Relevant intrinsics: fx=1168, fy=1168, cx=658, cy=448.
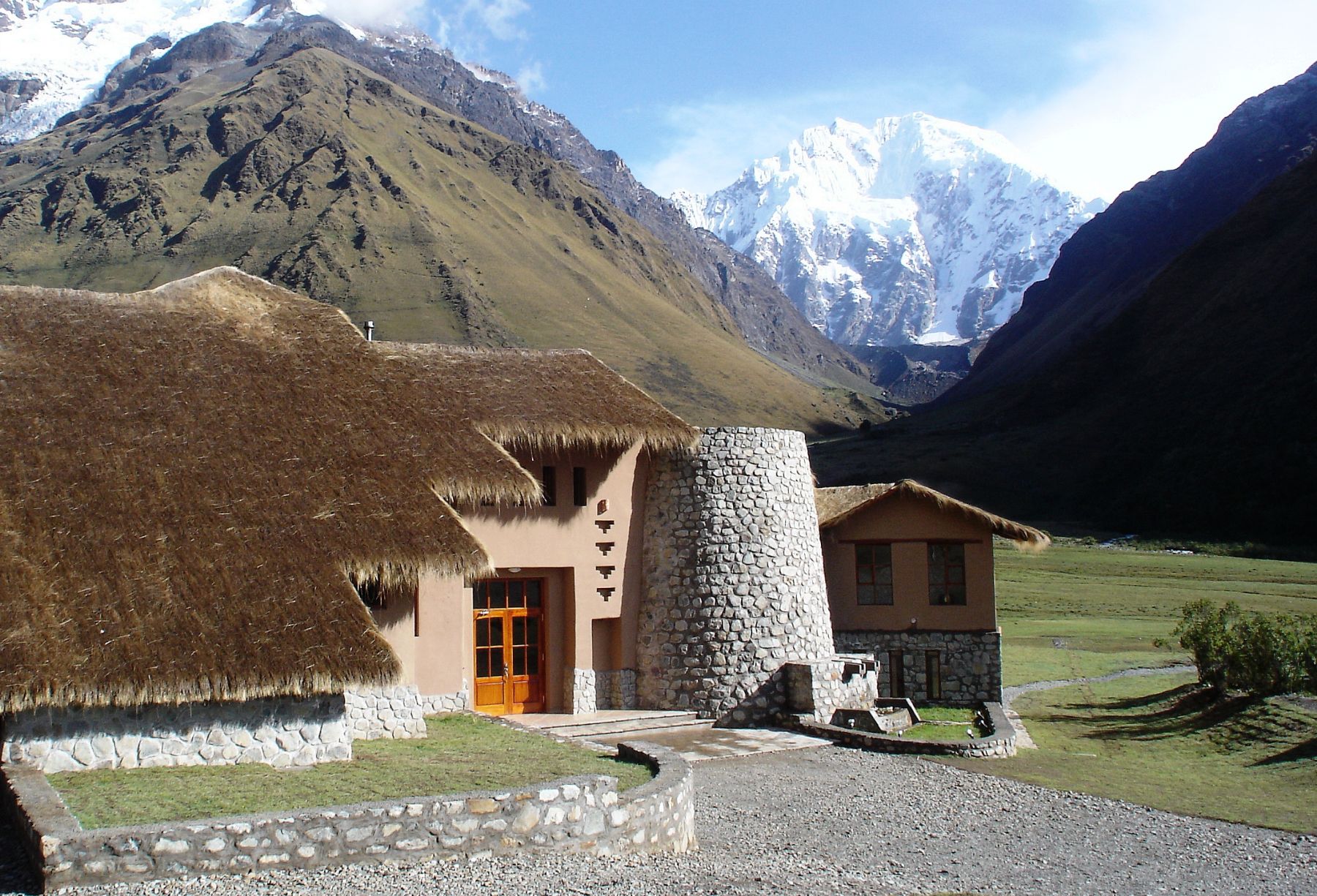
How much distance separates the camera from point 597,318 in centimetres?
12131

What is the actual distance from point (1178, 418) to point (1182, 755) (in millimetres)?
68307

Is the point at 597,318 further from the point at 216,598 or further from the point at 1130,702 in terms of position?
the point at 216,598

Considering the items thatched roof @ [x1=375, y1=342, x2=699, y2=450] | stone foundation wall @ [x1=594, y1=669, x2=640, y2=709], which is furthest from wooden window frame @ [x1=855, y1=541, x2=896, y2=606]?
stone foundation wall @ [x1=594, y1=669, x2=640, y2=709]

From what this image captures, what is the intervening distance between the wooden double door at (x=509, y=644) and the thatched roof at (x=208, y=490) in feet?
11.2

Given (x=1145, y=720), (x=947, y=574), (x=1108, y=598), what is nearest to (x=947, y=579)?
(x=947, y=574)

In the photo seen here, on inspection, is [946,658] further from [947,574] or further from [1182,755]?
[1182,755]

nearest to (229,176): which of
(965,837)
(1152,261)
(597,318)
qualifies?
(597,318)

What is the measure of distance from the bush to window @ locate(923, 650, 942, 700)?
200 inches

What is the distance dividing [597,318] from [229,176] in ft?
148

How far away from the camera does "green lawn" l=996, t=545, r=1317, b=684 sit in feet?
107

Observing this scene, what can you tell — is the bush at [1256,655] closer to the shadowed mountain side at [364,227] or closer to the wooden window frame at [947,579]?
the wooden window frame at [947,579]

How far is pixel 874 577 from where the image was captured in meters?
25.2

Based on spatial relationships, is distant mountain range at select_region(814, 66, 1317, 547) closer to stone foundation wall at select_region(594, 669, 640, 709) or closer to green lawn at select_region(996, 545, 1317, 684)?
green lawn at select_region(996, 545, 1317, 684)

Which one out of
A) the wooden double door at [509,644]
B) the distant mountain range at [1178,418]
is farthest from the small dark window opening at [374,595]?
the distant mountain range at [1178,418]
